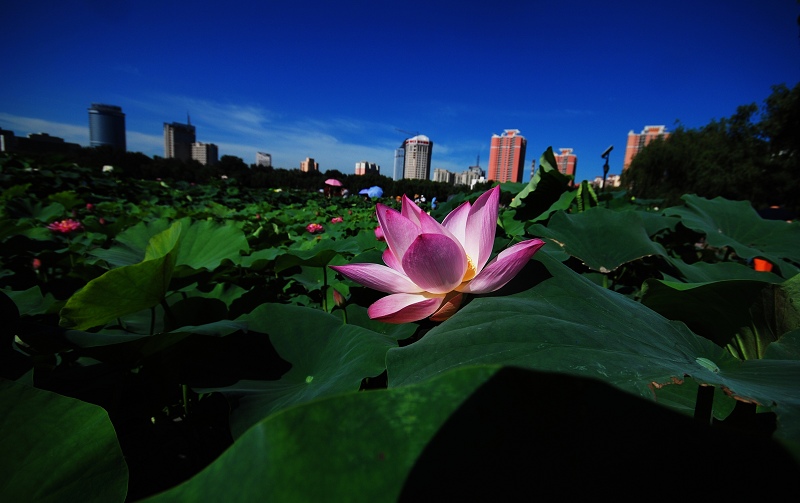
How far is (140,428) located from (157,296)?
298 mm

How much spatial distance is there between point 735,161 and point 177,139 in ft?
183

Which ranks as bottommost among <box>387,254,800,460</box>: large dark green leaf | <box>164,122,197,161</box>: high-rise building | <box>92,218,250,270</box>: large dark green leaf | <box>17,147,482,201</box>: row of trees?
<box>92,218,250,270</box>: large dark green leaf

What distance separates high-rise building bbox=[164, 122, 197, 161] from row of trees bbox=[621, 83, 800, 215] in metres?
48.6

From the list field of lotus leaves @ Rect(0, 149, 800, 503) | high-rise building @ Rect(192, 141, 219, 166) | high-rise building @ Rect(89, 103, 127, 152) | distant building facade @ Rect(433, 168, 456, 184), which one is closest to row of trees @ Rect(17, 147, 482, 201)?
field of lotus leaves @ Rect(0, 149, 800, 503)

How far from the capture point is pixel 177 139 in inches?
1900

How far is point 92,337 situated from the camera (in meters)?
0.54

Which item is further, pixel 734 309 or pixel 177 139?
pixel 177 139

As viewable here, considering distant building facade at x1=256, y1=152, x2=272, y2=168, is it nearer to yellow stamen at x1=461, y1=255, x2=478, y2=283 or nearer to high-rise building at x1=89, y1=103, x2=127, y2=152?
high-rise building at x1=89, y1=103, x2=127, y2=152

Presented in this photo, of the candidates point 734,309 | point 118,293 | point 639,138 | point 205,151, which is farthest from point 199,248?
point 639,138

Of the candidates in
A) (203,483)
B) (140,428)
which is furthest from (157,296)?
(203,483)

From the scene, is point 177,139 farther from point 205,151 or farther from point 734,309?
point 734,309

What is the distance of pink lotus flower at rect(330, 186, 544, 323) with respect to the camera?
16.2 inches

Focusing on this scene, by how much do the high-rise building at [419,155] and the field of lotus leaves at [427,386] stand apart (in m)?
24.2

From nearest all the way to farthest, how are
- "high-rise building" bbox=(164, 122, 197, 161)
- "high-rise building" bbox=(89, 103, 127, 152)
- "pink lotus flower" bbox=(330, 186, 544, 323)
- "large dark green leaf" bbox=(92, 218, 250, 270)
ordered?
1. "pink lotus flower" bbox=(330, 186, 544, 323)
2. "large dark green leaf" bbox=(92, 218, 250, 270)
3. "high-rise building" bbox=(164, 122, 197, 161)
4. "high-rise building" bbox=(89, 103, 127, 152)
